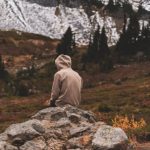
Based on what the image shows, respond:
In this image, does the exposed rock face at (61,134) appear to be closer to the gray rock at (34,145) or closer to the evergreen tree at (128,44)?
the gray rock at (34,145)

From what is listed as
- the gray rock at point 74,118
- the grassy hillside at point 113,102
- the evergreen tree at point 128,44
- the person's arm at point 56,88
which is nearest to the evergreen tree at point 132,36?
the evergreen tree at point 128,44

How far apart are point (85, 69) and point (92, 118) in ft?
297

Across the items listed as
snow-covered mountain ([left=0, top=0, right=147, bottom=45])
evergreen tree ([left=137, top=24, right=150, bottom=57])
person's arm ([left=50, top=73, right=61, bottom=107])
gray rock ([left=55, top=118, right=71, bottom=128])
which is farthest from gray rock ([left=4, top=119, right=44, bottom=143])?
snow-covered mountain ([left=0, top=0, right=147, bottom=45])

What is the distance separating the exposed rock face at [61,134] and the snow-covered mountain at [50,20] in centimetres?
16039

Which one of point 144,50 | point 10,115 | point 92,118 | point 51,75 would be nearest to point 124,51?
point 144,50

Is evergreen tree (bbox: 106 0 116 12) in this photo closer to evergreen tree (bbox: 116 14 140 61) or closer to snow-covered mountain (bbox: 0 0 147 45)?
snow-covered mountain (bbox: 0 0 147 45)

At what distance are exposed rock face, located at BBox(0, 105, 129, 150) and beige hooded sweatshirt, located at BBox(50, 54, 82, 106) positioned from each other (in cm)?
58

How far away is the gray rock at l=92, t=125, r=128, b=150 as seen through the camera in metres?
11.6

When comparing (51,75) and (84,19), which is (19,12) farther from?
(51,75)

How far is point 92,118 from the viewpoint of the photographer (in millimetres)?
14242

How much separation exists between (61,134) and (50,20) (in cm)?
17836

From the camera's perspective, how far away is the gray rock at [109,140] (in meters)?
11.6

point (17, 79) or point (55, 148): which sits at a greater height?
point (55, 148)

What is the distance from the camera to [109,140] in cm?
1179
